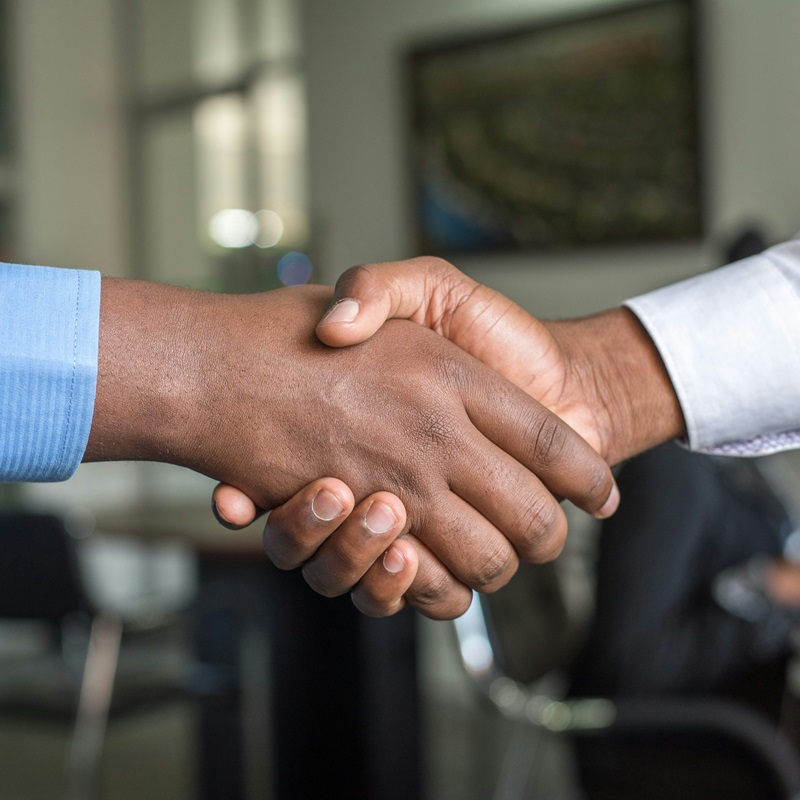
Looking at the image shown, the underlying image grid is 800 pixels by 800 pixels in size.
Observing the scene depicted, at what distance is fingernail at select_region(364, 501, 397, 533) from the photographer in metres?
1.04

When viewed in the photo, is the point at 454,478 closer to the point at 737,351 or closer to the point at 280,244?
the point at 737,351

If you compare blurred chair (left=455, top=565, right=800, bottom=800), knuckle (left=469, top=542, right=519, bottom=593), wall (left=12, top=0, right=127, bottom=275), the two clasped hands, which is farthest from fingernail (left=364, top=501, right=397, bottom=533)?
wall (left=12, top=0, right=127, bottom=275)

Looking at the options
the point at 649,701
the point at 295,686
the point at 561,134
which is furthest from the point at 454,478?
the point at 561,134

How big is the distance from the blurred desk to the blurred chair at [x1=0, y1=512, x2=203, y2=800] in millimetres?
157

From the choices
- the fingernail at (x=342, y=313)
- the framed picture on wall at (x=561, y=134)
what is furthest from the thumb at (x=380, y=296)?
the framed picture on wall at (x=561, y=134)

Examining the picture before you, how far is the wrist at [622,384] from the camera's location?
1.19 metres

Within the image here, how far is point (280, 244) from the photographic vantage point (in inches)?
200

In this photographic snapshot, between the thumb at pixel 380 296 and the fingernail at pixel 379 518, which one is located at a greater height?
the thumb at pixel 380 296

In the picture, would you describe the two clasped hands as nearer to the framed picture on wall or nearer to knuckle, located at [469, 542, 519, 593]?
knuckle, located at [469, 542, 519, 593]

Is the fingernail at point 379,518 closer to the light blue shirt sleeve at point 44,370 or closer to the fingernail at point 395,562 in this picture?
the fingernail at point 395,562

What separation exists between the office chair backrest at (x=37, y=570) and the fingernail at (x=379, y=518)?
178cm

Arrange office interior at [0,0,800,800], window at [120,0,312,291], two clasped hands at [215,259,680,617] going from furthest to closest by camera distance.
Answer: window at [120,0,312,291], office interior at [0,0,800,800], two clasped hands at [215,259,680,617]

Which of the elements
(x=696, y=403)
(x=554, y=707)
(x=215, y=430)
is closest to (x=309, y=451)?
(x=215, y=430)

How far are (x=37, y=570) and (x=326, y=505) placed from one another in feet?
6.08
